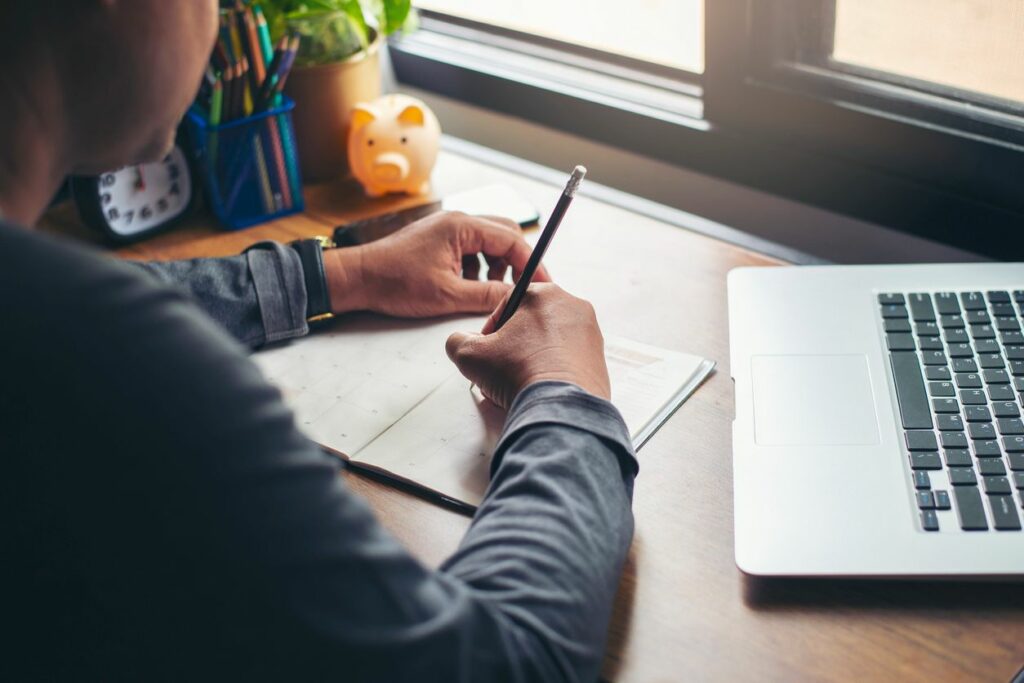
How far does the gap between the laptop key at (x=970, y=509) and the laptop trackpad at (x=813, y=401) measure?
0.08 metres

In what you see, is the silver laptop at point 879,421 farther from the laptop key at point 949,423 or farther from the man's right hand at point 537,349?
the man's right hand at point 537,349

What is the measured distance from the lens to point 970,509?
701mm

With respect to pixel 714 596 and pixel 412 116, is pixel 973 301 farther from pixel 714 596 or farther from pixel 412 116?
pixel 412 116

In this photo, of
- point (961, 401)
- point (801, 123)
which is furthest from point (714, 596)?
point (801, 123)

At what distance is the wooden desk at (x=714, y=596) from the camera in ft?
2.14

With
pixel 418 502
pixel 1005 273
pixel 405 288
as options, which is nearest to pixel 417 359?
pixel 405 288

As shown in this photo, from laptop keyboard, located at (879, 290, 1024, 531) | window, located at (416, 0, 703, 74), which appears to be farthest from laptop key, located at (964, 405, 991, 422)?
window, located at (416, 0, 703, 74)

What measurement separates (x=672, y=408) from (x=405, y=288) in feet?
0.99

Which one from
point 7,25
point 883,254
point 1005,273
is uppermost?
point 7,25

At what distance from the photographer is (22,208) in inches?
28.0

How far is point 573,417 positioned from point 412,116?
0.63 metres

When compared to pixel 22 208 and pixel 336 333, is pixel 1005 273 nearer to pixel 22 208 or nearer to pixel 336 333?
pixel 336 333

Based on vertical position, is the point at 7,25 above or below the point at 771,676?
above

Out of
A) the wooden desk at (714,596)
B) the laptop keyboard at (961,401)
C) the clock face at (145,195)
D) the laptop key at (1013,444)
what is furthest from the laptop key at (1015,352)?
the clock face at (145,195)
